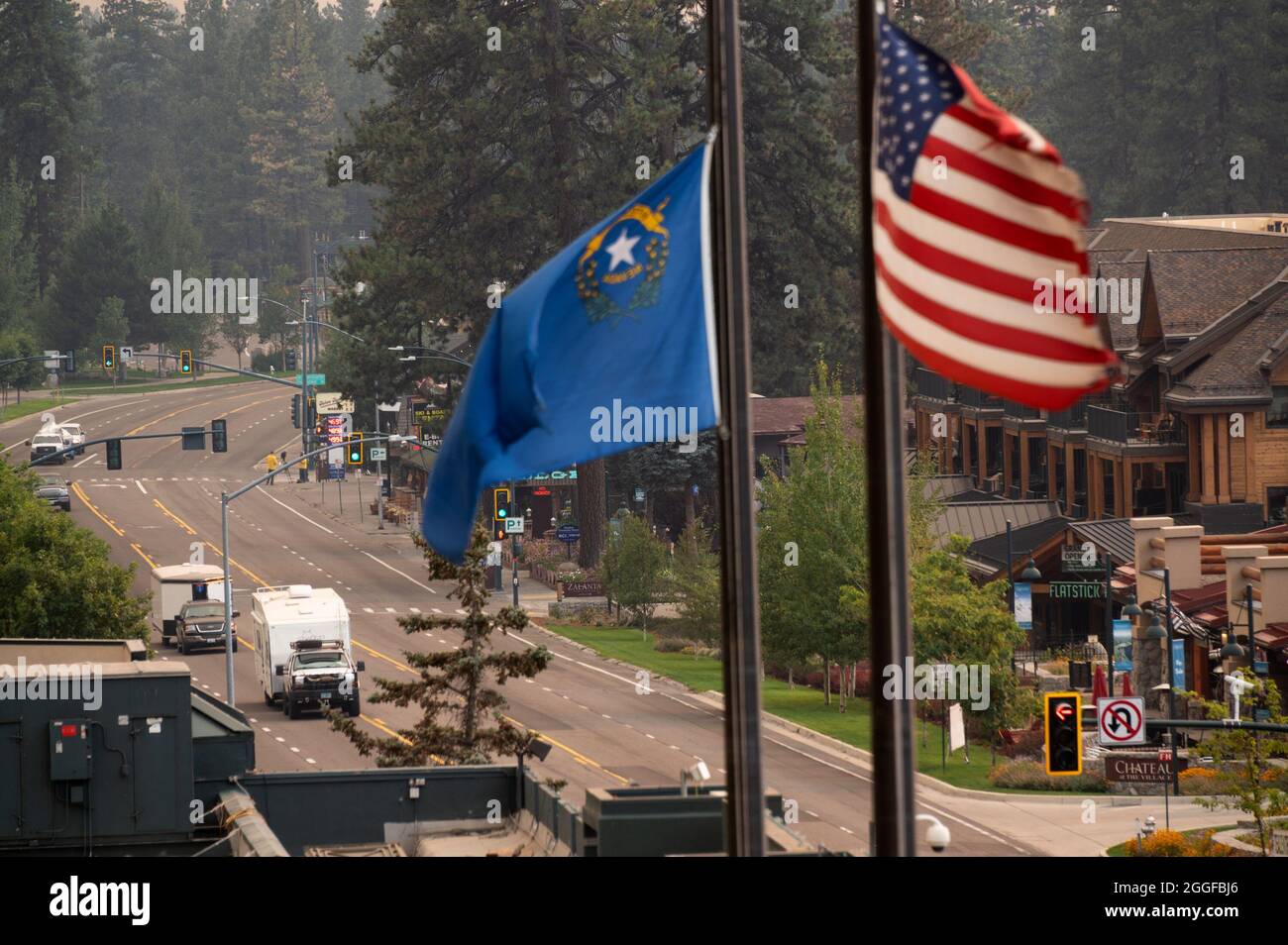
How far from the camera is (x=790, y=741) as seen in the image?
50.0m

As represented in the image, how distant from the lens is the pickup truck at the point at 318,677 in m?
53.3

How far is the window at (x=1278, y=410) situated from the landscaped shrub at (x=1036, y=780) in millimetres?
18999

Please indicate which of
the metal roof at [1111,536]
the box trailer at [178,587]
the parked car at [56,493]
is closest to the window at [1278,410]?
the metal roof at [1111,536]

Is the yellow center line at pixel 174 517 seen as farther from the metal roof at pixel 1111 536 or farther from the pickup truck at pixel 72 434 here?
the metal roof at pixel 1111 536

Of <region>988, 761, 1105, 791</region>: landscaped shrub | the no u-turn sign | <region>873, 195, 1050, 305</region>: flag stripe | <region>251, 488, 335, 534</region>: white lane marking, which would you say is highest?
<region>873, 195, 1050, 305</region>: flag stripe

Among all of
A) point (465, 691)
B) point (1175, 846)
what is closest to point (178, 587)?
point (465, 691)

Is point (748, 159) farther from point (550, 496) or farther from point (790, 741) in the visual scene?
point (790, 741)

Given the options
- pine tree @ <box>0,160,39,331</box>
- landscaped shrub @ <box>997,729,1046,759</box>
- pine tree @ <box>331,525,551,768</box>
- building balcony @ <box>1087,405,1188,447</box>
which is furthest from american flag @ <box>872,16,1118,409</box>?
pine tree @ <box>0,160,39,331</box>

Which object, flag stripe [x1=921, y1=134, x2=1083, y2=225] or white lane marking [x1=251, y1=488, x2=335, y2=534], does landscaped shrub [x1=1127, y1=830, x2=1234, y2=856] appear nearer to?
flag stripe [x1=921, y1=134, x2=1083, y2=225]

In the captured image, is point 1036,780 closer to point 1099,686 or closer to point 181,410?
point 1099,686

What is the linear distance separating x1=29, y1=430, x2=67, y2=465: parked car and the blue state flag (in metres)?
98.8

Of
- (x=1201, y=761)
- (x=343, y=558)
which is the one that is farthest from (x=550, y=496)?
(x=1201, y=761)

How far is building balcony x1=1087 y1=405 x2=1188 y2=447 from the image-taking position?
61.1 m

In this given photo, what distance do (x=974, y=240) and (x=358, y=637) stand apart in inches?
2356
